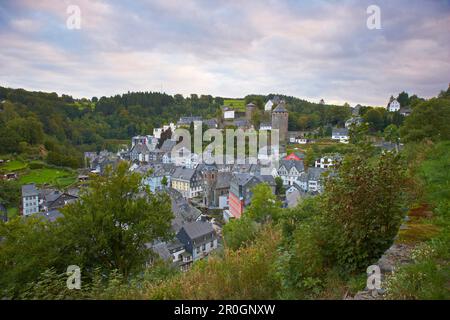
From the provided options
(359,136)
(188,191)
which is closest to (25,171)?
(188,191)

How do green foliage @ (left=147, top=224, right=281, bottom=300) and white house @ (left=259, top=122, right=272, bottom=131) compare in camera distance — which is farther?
white house @ (left=259, top=122, right=272, bottom=131)

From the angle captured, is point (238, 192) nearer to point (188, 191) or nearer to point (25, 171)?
point (188, 191)

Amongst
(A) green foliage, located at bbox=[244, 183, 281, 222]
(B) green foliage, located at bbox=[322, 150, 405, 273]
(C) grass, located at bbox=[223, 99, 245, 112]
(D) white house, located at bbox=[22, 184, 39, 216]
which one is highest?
(C) grass, located at bbox=[223, 99, 245, 112]

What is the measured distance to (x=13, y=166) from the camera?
63344mm

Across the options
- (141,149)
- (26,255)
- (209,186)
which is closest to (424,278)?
(26,255)

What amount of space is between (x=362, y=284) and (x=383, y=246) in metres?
1.08

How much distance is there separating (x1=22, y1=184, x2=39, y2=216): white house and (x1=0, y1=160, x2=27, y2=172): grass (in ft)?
67.4

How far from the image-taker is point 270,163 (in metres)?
56.2

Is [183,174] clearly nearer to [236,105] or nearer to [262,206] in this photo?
[262,206]

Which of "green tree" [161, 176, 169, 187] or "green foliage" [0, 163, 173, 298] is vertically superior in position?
"green foliage" [0, 163, 173, 298]

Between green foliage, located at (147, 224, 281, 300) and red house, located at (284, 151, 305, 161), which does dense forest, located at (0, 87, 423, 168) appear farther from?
green foliage, located at (147, 224, 281, 300)

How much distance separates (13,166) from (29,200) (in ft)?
83.5

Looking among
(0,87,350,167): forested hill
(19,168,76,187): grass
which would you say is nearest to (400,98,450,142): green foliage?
(19,168,76,187): grass

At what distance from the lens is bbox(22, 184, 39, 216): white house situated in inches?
1698
